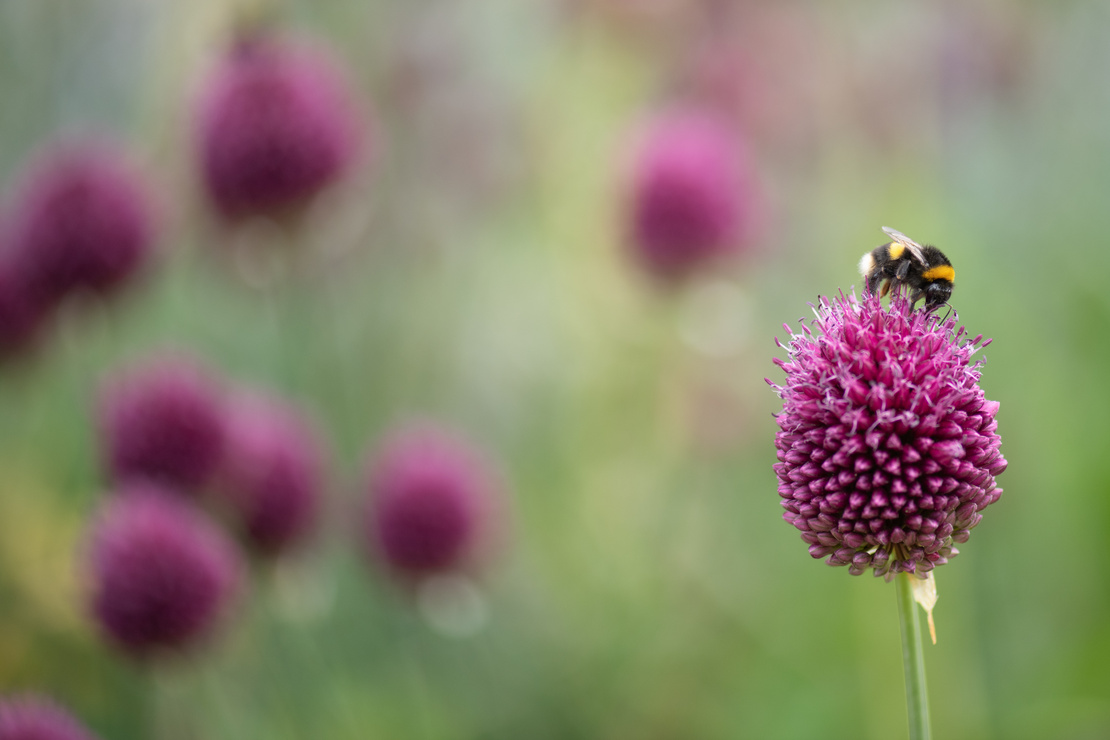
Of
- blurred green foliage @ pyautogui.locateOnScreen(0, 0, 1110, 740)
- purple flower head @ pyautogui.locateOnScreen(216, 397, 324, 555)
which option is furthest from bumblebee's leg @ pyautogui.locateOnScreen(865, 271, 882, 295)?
purple flower head @ pyautogui.locateOnScreen(216, 397, 324, 555)

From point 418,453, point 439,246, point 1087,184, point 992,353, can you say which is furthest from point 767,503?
point 1087,184

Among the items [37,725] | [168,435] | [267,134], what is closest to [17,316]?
[168,435]

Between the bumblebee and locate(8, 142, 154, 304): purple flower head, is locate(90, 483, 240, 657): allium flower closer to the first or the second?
locate(8, 142, 154, 304): purple flower head

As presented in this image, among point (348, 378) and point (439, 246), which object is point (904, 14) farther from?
point (348, 378)

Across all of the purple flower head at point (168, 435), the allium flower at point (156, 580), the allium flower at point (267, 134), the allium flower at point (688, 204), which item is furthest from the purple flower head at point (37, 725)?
the allium flower at point (688, 204)

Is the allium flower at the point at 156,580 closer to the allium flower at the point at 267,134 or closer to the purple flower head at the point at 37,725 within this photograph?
the purple flower head at the point at 37,725

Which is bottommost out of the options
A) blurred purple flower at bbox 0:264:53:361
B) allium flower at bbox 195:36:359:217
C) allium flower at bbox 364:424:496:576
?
allium flower at bbox 364:424:496:576

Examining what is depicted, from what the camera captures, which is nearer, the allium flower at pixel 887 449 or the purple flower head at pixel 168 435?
the allium flower at pixel 887 449
